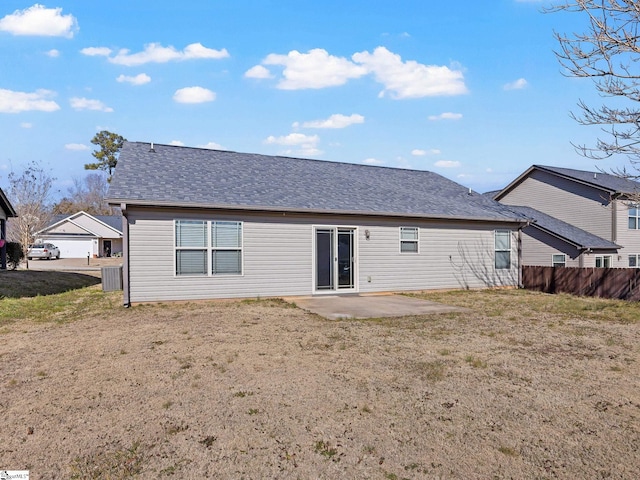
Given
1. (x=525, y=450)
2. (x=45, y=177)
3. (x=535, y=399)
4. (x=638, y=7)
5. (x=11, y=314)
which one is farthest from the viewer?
(x=45, y=177)

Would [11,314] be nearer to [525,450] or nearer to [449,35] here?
[525,450]

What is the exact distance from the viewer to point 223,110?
61.3 ft

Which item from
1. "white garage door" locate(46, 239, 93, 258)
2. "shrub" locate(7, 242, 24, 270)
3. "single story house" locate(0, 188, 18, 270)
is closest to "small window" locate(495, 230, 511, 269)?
"single story house" locate(0, 188, 18, 270)

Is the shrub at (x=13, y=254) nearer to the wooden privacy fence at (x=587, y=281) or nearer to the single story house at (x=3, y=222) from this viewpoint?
the single story house at (x=3, y=222)

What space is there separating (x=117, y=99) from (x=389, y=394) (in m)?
18.7

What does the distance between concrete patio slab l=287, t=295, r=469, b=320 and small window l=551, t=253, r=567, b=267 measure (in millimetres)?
11025

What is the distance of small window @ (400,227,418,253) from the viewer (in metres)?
13.9

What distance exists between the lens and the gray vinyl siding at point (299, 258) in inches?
428

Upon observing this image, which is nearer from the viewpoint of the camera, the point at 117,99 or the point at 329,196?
the point at 329,196

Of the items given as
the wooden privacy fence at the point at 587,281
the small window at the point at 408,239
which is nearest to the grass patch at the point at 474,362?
the small window at the point at 408,239

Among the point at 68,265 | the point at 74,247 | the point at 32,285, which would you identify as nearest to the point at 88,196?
the point at 74,247

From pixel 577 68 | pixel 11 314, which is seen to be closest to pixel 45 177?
pixel 11 314

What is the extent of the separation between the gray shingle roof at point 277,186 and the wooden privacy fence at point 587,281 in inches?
→ 99.7

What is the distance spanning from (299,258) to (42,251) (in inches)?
1419
